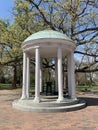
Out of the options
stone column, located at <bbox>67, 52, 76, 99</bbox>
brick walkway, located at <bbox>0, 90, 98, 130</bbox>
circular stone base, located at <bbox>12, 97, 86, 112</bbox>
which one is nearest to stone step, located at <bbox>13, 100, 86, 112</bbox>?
circular stone base, located at <bbox>12, 97, 86, 112</bbox>

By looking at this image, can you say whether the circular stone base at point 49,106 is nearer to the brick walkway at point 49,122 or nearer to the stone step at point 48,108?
the stone step at point 48,108

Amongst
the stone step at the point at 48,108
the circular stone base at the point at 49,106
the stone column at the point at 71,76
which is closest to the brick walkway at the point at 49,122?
the stone step at the point at 48,108

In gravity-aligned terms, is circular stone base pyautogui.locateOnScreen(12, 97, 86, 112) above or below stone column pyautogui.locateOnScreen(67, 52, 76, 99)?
below

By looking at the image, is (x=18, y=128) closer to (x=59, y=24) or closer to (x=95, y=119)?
(x=95, y=119)

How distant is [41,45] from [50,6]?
36.7 ft

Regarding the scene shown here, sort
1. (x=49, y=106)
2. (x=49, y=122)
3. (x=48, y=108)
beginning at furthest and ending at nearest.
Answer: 1. (x=49, y=106)
2. (x=48, y=108)
3. (x=49, y=122)

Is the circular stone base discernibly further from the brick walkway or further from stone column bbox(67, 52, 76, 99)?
stone column bbox(67, 52, 76, 99)

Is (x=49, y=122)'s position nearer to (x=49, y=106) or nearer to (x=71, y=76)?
(x=49, y=106)

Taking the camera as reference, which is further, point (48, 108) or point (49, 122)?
point (48, 108)

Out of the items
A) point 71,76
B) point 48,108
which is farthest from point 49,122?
point 71,76

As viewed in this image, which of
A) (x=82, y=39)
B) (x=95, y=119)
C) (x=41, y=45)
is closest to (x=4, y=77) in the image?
(x=82, y=39)

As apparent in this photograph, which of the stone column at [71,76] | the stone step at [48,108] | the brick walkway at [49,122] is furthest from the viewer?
the stone column at [71,76]

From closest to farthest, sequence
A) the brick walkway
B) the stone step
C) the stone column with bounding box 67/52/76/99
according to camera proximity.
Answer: the brick walkway
the stone step
the stone column with bounding box 67/52/76/99

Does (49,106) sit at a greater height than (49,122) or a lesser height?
greater
